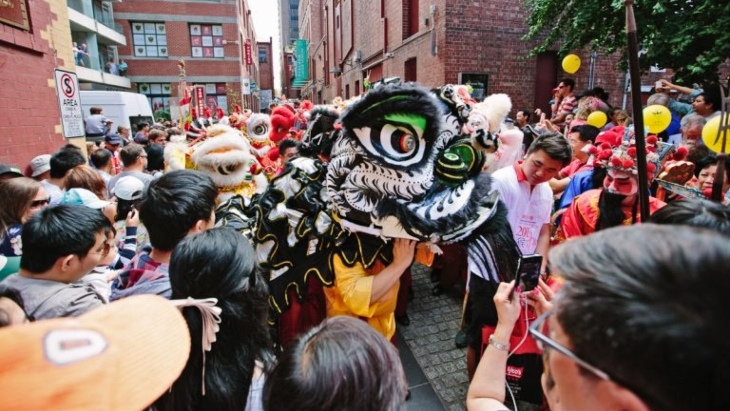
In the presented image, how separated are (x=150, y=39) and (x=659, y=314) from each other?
91.6 ft

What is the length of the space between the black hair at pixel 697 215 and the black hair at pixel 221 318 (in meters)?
1.49

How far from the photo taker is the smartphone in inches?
51.1

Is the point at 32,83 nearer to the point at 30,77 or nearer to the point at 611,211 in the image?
the point at 30,77

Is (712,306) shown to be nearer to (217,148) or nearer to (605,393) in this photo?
(605,393)

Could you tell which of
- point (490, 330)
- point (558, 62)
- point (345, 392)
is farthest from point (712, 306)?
Result: point (558, 62)

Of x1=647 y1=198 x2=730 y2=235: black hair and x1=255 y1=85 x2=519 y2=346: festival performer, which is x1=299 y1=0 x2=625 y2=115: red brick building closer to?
x1=255 y1=85 x2=519 y2=346: festival performer

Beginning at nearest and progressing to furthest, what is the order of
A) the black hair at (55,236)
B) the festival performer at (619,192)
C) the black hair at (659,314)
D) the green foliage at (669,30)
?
the black hair at (659,314)
the black hair at (55,236)
the festival performer at (619,192)
the green foliage at (669,30)

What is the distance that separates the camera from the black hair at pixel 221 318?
4.06 ft

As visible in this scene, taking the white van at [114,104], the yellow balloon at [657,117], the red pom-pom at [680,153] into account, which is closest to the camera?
the red pom-pom at [680,153]

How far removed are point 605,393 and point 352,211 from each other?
4.15 feet

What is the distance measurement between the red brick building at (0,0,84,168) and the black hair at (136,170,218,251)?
15.8 ft

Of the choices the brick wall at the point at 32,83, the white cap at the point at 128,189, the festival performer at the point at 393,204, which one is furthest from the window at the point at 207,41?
the festival performer at the point at 393,204

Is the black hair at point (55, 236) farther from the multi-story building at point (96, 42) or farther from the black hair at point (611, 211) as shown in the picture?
the multi-story building at point (96, 42)

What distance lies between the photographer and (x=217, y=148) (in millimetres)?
2760
